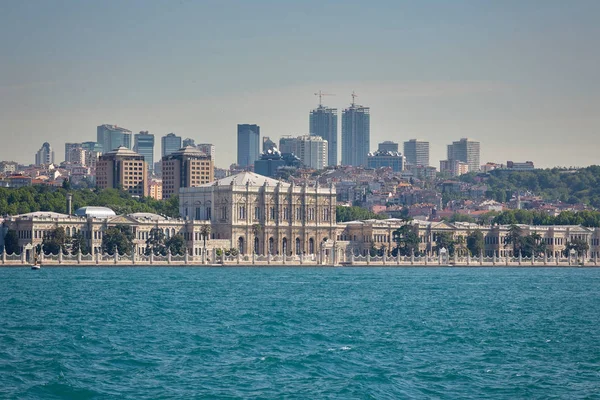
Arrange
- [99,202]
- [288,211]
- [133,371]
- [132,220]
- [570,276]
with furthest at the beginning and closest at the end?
1. [99,202]
2. [288,211]
3. [132,220]
4. [570,276]
5. [133,371]

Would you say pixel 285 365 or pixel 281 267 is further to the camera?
pixel 281 267

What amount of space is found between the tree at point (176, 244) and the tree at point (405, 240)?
77.9 ft

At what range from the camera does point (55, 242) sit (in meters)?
117

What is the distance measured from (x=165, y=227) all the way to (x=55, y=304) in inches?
2650

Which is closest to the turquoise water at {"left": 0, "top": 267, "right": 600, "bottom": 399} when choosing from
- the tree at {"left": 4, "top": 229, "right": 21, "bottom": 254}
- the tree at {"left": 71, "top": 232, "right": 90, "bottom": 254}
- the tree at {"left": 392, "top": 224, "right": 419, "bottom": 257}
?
the tree at {"left": 71, "top": 232, "right": 90, "bottom": 254}

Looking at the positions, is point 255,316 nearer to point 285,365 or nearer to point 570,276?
point 285,365

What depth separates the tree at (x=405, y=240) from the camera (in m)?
139

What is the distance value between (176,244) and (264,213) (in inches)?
620

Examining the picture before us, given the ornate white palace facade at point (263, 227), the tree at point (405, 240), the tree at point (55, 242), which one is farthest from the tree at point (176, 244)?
the tree at point (405, 240)

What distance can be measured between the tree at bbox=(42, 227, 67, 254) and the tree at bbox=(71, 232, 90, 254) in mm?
1081

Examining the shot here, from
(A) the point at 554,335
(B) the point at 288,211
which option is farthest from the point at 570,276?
(A) the point at 554,335

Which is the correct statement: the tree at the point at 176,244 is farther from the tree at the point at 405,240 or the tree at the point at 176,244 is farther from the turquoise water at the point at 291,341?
the turquoise water at the point at 291,341

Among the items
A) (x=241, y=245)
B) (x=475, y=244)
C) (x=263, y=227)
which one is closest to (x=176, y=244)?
(x=241, y=245)

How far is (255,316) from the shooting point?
196ft
